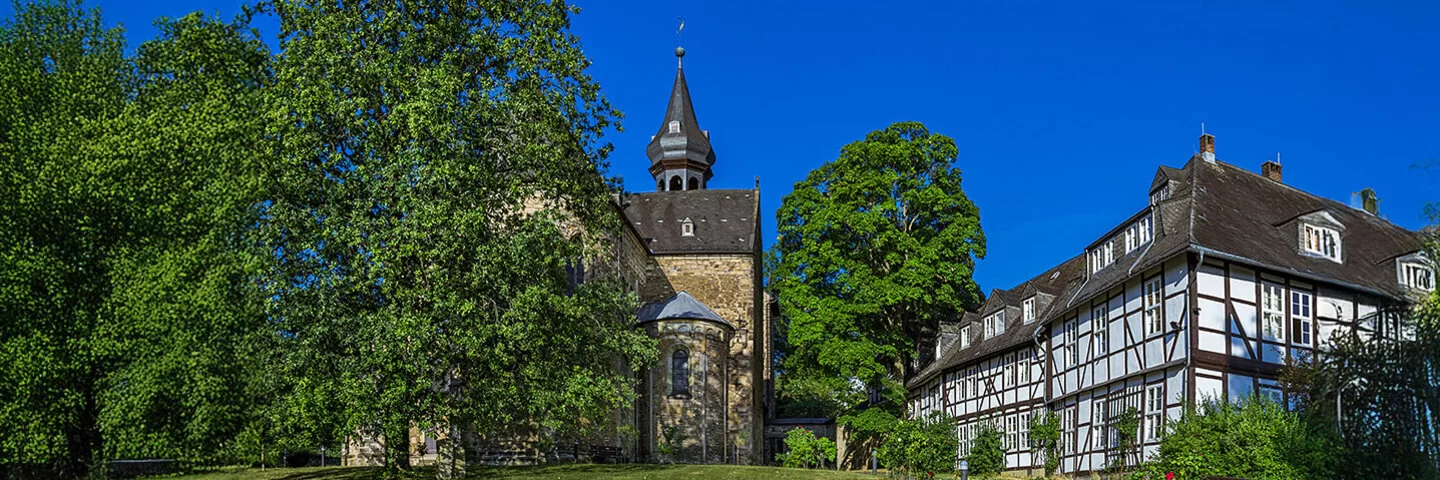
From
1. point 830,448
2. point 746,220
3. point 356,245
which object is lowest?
point 830,448

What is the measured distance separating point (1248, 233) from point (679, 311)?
1938cm

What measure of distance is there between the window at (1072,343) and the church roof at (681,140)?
30014 millimetres

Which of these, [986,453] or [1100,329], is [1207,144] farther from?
[986,453]

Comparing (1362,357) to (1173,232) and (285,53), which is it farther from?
(285,53)

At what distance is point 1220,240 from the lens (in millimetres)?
25672

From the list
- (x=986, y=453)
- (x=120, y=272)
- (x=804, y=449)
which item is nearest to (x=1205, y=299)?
(x=986, y=453)

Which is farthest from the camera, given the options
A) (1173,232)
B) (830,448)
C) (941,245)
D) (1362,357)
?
(830,448)

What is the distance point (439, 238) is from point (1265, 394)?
51.3ft

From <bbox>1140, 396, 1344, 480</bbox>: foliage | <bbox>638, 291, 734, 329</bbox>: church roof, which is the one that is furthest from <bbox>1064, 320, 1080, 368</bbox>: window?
<bbox>638, 291, 734, 329</bbox>: church roof

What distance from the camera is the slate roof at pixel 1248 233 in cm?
2589

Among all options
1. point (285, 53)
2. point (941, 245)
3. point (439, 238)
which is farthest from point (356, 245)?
point (941, 245)

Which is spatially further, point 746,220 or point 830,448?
point 746,220

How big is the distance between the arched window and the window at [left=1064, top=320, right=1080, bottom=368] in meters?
13.5

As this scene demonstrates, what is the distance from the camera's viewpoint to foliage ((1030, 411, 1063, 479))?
30.8m
